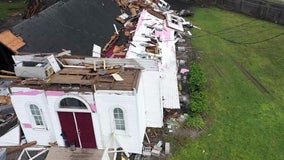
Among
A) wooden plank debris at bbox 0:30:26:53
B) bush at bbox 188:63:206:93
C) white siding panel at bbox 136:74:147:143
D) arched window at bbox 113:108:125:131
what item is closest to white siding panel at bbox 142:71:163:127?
white siding panel at bbox 136:74:147:143

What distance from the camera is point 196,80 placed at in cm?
1995

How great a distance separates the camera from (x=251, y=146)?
16016mm

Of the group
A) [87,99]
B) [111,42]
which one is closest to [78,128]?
[87,99]

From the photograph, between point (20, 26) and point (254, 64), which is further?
point (254, 64)

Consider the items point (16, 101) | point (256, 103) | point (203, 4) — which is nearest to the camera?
point (16, 101)

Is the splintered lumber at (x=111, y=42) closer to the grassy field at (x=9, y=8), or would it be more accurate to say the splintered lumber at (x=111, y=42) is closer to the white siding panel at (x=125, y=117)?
the white siding panel at (x=125, y=117)

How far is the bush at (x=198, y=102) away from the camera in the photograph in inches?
710

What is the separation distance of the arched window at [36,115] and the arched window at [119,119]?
11.4 feet

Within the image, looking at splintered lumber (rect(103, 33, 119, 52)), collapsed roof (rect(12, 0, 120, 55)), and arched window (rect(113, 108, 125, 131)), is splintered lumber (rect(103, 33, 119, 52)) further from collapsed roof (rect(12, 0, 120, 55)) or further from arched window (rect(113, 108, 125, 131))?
arched window (rect(113, 108, 125, 131))

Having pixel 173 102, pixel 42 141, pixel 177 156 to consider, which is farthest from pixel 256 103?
pixel 42 141

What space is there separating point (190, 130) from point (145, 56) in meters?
4.50

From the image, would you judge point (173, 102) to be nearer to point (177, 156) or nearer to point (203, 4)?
point (177, 156)

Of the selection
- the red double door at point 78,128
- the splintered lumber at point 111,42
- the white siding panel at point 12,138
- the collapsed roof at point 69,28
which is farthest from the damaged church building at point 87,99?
the splintered lumber at point 111,42

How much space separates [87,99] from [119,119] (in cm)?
164
